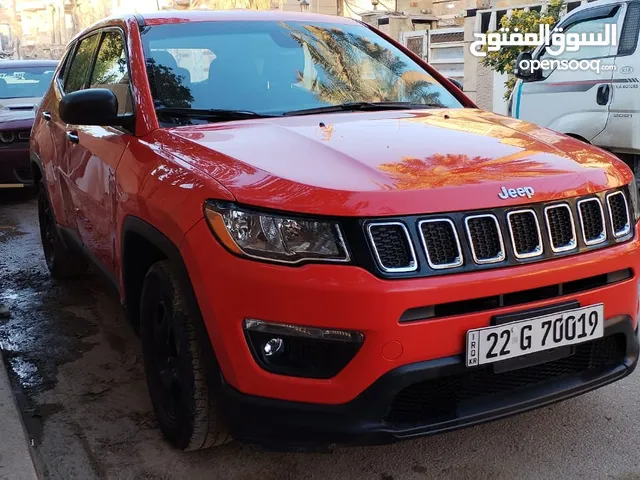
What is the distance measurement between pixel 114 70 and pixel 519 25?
899 cm

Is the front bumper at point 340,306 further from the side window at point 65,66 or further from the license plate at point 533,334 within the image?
the side window at point 65,66

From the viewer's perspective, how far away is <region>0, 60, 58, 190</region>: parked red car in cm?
A: 769

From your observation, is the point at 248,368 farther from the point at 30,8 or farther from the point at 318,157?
the point at 30,8

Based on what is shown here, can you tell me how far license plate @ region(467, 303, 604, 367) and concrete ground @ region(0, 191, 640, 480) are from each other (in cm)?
61

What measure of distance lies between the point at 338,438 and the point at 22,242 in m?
5.05

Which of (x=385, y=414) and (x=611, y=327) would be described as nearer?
(x=385, y=414)

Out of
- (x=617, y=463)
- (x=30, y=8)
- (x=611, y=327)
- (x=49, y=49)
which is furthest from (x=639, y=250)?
(x=30, y=8)

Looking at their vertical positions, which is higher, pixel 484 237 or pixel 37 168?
pixel 484 237

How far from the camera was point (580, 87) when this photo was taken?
276 inches

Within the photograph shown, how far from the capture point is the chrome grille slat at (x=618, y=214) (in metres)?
2.50

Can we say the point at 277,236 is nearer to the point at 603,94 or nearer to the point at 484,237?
the point at 484,237

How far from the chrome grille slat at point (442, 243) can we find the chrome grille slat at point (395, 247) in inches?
2.1

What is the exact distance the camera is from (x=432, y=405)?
2283 millimetres

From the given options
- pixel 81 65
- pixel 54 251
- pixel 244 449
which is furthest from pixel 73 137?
pixel 244 449
